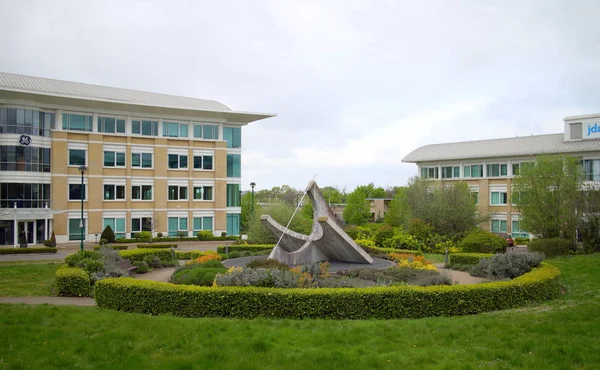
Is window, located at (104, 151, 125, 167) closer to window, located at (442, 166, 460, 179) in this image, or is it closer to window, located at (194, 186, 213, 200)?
window, located at (194, 186, 213, 200)

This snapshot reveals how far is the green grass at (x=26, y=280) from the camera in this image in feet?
56.3

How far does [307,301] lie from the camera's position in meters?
12.5

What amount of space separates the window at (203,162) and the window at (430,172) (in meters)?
24.8

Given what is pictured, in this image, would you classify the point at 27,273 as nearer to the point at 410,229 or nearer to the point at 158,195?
the point at 410,229

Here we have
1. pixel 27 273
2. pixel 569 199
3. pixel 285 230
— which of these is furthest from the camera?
pixel 569 199

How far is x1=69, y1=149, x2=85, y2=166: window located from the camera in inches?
1750

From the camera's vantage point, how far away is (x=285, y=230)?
68.1ft

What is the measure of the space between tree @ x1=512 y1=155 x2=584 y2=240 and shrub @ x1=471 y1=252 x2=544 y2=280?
55.0 ft

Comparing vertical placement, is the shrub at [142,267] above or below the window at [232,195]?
below

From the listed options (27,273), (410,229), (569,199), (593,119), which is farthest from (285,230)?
(593,119)

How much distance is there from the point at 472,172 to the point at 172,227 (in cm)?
3170

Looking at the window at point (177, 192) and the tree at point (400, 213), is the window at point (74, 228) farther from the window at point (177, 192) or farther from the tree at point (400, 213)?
the tree at point (400, 213)

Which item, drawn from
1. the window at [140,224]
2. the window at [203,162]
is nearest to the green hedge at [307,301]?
the window at [140,224]

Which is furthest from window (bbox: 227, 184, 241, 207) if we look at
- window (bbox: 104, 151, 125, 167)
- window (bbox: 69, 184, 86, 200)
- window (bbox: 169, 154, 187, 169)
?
window (bbox: 69, 184, 86, 200)
